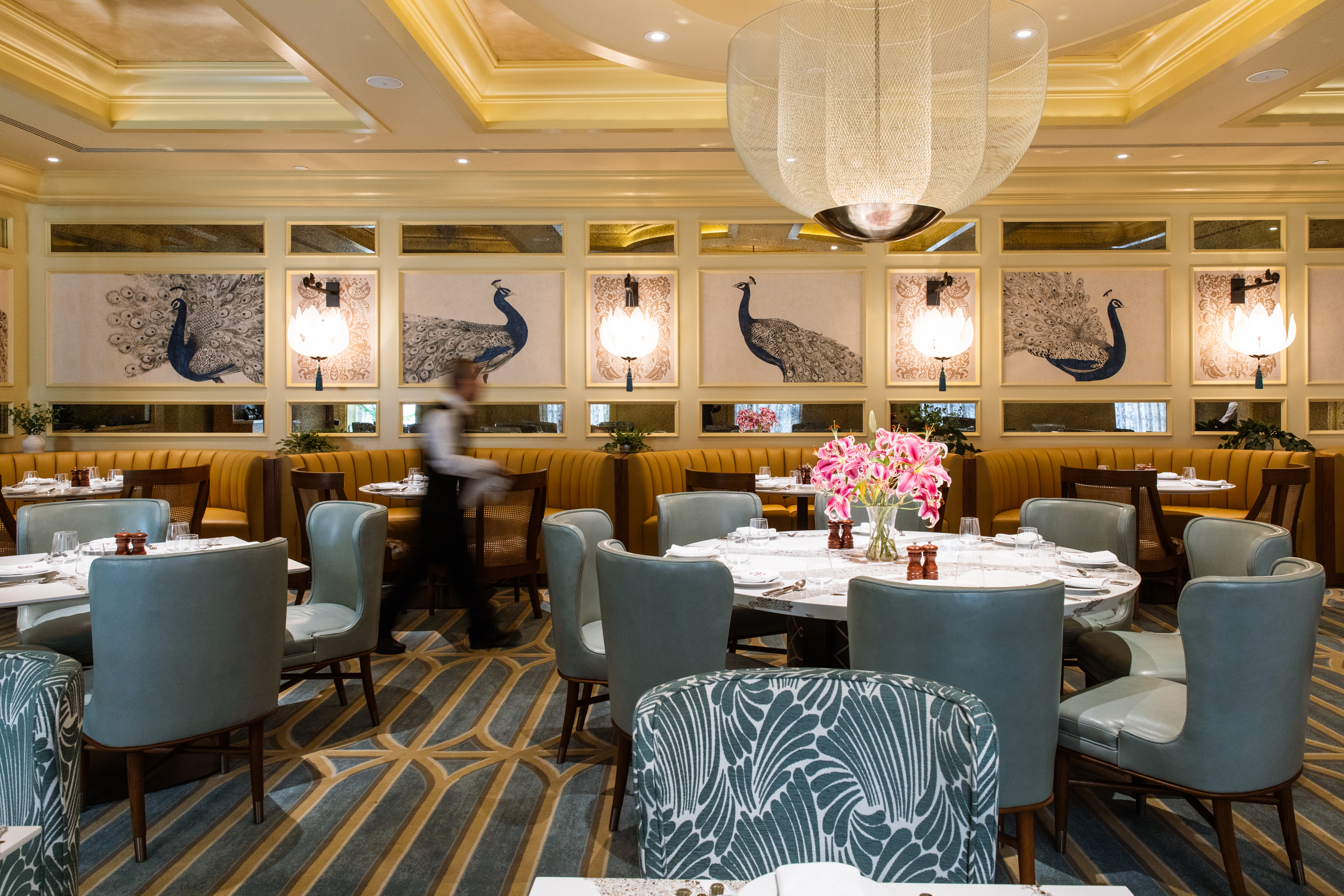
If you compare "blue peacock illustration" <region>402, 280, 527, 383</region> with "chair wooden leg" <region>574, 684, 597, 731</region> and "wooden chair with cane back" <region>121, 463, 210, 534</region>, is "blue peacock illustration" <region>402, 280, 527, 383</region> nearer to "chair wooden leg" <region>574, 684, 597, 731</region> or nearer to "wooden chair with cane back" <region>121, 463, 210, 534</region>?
"wooden chair with cane back" <region>121, 463, 210, 534</region>

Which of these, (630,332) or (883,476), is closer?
(883,476)

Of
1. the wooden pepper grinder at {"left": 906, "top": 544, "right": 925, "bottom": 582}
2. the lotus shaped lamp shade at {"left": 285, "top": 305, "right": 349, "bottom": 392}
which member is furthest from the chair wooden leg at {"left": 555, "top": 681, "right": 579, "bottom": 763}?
the lotus shaped lamp shade at {"left": 285, "top": 305, "right": 349, "bottom": 392}

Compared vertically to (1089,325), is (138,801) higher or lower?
lower

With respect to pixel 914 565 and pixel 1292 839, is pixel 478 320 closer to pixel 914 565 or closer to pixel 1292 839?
pixel 914 565

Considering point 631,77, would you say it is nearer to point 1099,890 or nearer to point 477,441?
point 477,441

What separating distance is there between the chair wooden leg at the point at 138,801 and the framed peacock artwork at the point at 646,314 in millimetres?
4973

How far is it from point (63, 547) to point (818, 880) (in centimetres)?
328

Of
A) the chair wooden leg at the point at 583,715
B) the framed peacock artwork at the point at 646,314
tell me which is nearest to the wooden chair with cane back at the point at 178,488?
the framed peacock artwork at the point at 646,314

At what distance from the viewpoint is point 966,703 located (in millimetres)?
1114

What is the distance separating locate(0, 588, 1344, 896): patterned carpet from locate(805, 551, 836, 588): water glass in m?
0.92

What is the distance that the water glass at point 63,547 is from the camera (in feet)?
9.81

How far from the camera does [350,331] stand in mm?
7039

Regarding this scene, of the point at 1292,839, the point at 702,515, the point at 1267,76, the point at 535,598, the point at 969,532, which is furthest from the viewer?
the point at 535,598

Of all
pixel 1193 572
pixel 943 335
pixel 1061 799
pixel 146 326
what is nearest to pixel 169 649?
pixel 1061 799
